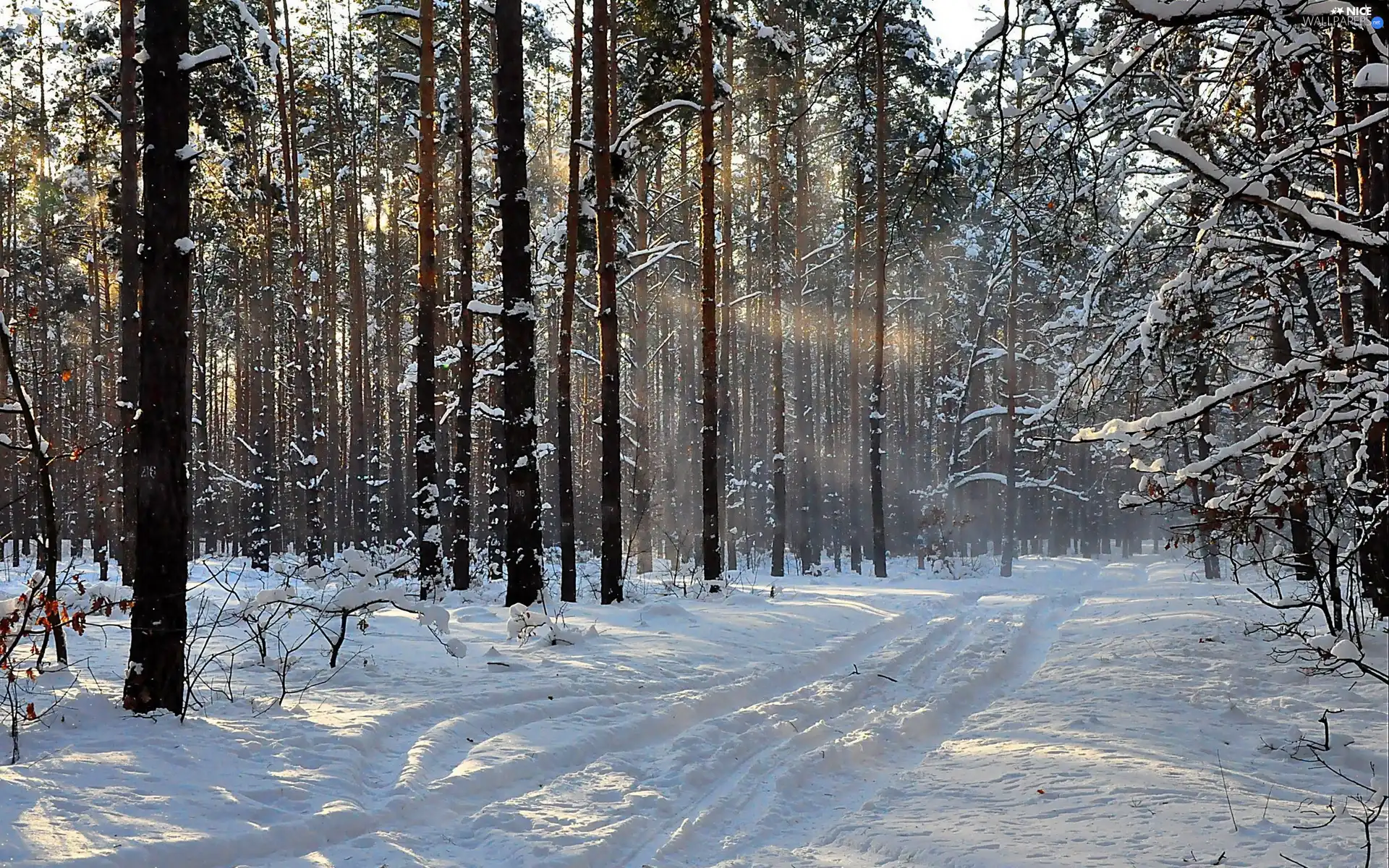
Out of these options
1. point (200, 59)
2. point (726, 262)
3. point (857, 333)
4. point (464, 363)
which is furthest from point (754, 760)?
point (726, 262)

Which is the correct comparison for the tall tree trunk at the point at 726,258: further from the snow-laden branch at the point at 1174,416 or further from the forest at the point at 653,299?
the snow-laden branch at the point at 1174,416

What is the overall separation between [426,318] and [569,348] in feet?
8.31

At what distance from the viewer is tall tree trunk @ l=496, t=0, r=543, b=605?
11.0 meters

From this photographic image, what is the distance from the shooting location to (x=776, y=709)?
7516 mm

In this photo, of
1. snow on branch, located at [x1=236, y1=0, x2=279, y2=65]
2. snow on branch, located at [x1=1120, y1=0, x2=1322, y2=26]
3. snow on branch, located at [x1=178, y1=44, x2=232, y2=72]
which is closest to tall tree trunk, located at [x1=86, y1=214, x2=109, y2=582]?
snow on branch, located at [x1=236, y1=0, x2=279, y2=65]

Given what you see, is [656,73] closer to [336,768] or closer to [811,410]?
[336,768]

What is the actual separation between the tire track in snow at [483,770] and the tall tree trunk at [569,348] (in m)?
5.86

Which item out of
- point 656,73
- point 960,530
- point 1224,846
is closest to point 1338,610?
point 1224,846

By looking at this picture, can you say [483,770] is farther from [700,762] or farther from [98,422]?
[98,422]

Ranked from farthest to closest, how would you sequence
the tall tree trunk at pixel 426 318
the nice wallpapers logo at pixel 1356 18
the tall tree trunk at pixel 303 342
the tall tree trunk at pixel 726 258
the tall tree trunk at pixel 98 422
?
the tall tree trunk at pixel 726 258 → the tall tree trunk at pixel 98 422 → the tall tree trunk at pixel 303 342 → the tall tree trunk at pixel 426 318 → the nice wallpapers logo at pixel 1356 18

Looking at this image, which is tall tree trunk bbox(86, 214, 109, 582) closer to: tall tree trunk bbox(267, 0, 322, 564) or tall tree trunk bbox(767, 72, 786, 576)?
tall tree trunk bbox(267, 0, 322, 564)

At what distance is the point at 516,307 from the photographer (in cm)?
1105

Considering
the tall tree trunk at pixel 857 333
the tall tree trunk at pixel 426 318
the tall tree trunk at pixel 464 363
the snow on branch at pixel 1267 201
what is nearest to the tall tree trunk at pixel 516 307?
the tall tree trunk at pixel 426 318

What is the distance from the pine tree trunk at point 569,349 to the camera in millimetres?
14195
